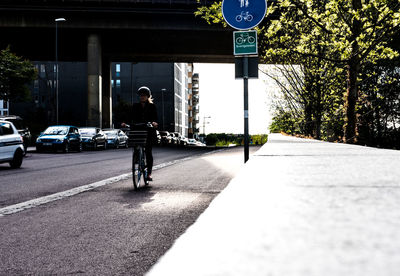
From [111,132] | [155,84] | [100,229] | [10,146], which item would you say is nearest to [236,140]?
[111,132]

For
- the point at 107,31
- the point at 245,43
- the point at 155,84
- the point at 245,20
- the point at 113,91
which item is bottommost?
the point at 245,43

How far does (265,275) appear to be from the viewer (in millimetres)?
514

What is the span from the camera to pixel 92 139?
98.5ft

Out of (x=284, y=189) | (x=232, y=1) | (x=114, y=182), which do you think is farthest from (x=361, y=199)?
(x=114, y=182)

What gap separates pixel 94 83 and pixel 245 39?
Result: 33966 millimetres

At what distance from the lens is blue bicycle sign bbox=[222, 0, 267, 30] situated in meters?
8.28

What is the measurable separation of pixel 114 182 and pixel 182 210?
Result: 3.72 metres

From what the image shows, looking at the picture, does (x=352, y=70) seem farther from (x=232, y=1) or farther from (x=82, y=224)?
(x=82, y=224)

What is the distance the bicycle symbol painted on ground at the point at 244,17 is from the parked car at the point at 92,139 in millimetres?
22893

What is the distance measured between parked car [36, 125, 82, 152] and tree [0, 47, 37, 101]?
44.4ft

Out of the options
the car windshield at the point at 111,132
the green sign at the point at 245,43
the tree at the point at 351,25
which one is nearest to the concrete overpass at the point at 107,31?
the car windshield at the point at 111,132

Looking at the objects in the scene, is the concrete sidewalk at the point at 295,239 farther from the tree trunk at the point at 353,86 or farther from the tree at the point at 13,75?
the tree at the point at 13,75

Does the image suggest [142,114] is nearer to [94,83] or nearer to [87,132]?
[87,132]

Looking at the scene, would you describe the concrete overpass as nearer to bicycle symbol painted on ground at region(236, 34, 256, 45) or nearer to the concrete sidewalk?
bicycle symbol painted on ground at region(236, 34, 256, 45)
